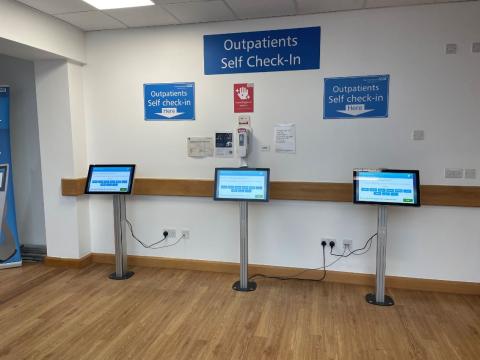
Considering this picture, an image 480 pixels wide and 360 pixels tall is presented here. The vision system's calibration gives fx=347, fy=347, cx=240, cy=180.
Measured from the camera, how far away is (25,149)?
4.44 m

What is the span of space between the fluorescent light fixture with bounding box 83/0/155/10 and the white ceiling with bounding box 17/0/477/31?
2.6 inches

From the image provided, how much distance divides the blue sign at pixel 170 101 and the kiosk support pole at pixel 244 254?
122 cm

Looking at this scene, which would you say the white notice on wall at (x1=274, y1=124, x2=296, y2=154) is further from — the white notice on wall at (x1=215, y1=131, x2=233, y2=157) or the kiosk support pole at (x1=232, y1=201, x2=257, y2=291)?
the kiosk support pole at (x1=232, y1=201, x2=257, y2=291)

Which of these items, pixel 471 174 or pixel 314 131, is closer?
pixel 471 174

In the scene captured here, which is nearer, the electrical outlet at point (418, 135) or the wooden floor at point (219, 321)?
the wooden floor at point (219, 321)

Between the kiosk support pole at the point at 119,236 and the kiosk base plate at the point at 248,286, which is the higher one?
the kiosk support pole at the point at 119,236

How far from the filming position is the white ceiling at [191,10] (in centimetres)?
313

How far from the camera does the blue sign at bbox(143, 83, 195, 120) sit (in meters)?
3.80

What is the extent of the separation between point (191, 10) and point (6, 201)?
3.07 metres

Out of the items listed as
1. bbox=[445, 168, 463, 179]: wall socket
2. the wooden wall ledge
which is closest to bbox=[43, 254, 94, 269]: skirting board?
the wooden wall ledge

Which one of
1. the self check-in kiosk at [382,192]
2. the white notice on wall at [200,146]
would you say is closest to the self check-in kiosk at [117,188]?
the white notice on wall at [200,146]

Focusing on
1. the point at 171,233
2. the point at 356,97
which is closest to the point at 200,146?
the point at 171,233

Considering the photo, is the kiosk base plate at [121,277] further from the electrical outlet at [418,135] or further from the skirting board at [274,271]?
the electrical outlet at [418,135]

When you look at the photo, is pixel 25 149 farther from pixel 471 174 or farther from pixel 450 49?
pixel 471 174
